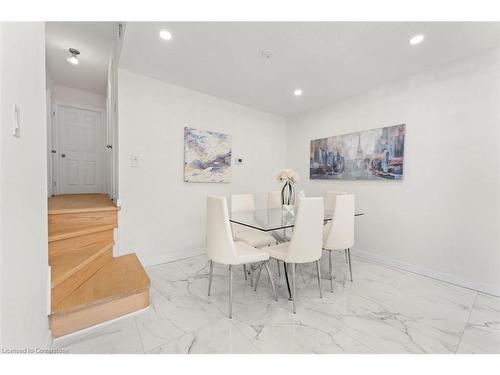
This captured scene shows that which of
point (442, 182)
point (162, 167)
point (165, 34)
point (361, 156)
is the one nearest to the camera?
point (165, 34)

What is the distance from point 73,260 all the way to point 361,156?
3433 millimetres

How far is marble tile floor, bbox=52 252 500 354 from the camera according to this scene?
55.4 inches

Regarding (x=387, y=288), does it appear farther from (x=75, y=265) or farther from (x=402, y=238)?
(x=75, y=265)

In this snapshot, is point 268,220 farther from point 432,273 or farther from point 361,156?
point 432,273

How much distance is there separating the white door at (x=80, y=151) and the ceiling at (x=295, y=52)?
2.51 m

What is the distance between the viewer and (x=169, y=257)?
2.90 meters

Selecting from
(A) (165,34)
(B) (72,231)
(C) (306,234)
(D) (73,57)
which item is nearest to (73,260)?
(B) (72,231)

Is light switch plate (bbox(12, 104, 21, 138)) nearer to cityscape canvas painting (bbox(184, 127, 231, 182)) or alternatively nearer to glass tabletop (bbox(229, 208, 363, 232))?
glass tabletop (bbox(229, 208, 363, 232))

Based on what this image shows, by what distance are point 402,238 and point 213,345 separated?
99.5 inches

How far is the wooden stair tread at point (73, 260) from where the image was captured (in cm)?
152

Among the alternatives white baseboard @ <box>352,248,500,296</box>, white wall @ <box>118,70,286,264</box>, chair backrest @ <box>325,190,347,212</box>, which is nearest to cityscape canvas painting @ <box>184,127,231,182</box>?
white wall @ <box>118,70,286,264</box>

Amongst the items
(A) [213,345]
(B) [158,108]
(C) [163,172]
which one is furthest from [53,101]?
(A) [213,345]

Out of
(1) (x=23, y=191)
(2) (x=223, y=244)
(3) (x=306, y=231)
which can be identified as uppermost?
(1) (x=23, y=191)

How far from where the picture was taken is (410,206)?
2.64m
